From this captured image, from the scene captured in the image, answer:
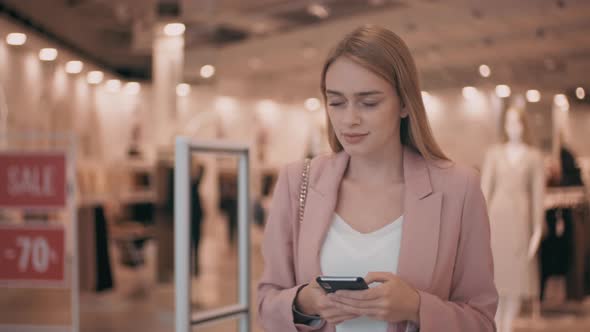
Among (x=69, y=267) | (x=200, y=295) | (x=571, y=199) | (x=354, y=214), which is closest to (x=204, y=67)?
(x=200, y=295)

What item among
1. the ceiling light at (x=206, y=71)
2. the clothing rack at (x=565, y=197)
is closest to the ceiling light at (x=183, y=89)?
the ceiling light at (x=206, y=71)

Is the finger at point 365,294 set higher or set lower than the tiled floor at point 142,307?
higher

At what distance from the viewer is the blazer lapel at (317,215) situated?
1527mm

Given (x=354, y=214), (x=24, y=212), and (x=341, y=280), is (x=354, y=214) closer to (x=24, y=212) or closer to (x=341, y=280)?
(x=341, y=280)

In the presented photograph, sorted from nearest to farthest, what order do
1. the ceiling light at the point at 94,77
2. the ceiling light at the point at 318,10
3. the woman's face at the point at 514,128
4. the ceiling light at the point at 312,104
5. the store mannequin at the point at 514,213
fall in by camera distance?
the store mannequin at the point at 514,213 → the woman's face at the point at 514,128 → the ceiling light at the point at 318,10 → the ceiling light at the point at 312,104 → the ceiling light at the point at 94,77

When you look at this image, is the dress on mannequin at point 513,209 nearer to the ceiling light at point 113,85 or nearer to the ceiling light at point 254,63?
the ceiling light at point 254,63

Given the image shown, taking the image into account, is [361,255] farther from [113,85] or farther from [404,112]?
[113,85]

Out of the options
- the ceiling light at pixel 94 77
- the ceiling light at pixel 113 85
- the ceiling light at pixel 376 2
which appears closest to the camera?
the ceiling light at pixel 376 2

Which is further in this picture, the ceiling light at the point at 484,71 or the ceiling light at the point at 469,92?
the ceiling light at the point at 469,92

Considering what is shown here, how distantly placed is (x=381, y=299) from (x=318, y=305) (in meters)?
0.14

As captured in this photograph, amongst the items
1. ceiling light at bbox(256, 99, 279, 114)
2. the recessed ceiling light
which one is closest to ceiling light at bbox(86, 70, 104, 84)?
ceiling light at bbox(256, 99, 279, 114)

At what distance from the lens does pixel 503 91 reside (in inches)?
298

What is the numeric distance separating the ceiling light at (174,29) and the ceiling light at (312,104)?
2656 mm

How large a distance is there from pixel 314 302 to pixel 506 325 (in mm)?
4319
